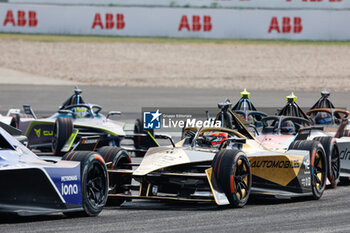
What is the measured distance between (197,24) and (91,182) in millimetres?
40805

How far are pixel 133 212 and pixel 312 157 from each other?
3078 millimetres

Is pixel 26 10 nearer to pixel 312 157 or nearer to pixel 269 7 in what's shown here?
pixel 269 7

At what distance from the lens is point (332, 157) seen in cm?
1356

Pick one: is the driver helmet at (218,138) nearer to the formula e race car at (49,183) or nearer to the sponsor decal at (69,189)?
the formula e race car at (49,183)

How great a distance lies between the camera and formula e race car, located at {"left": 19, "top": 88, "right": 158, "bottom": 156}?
18.5 meters

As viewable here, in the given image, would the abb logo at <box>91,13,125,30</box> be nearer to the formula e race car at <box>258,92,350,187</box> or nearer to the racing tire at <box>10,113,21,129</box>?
the racing tire at <box>10,113,21,129</box>

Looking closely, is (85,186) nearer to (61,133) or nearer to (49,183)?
(49,183)

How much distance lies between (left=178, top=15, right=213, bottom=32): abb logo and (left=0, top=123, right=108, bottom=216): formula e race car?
40209 mm

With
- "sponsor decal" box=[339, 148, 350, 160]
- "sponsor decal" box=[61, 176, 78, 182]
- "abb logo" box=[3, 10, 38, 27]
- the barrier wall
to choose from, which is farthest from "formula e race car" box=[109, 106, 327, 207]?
"abb logo" box=[3, 10, 38, 27]

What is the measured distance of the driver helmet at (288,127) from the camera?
582 inches

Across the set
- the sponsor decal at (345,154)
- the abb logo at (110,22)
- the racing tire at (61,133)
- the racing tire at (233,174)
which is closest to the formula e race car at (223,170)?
the racing tire at (233,174)

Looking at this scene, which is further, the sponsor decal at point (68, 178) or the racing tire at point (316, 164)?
the racing tire at point (316, 164)

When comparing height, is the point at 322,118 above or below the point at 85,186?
above

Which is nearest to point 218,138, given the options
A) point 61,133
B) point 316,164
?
point 316,164
